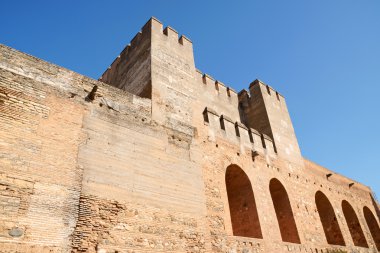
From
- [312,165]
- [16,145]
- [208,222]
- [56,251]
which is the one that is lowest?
[56,251]

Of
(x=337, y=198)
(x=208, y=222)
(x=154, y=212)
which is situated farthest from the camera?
(x=337, y=198)

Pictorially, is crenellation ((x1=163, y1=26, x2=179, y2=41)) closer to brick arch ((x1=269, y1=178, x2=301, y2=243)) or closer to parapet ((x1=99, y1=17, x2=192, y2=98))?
parapet ((x1=99, y1=17, x2=192, y2=98))

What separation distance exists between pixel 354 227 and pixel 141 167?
36.0 ft

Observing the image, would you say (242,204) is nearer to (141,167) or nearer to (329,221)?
(141,167)

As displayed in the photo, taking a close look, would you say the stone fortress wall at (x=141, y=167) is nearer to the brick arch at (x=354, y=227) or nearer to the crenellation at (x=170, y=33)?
the crenellation at (x=170, y=33)

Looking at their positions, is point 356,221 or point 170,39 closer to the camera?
point 170,39

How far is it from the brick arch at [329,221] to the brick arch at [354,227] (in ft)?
6.17

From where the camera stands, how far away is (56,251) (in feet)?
15.3

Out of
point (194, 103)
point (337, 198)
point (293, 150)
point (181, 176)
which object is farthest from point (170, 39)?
point (337, 198)

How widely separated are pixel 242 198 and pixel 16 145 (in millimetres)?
6034

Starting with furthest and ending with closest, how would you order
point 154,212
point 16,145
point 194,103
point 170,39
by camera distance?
point 170,39 → point 194,103 → point 154,212 → point 16,145

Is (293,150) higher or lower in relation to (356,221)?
higher

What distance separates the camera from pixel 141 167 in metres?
6.42

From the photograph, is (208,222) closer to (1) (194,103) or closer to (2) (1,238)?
(1) (194,103)
